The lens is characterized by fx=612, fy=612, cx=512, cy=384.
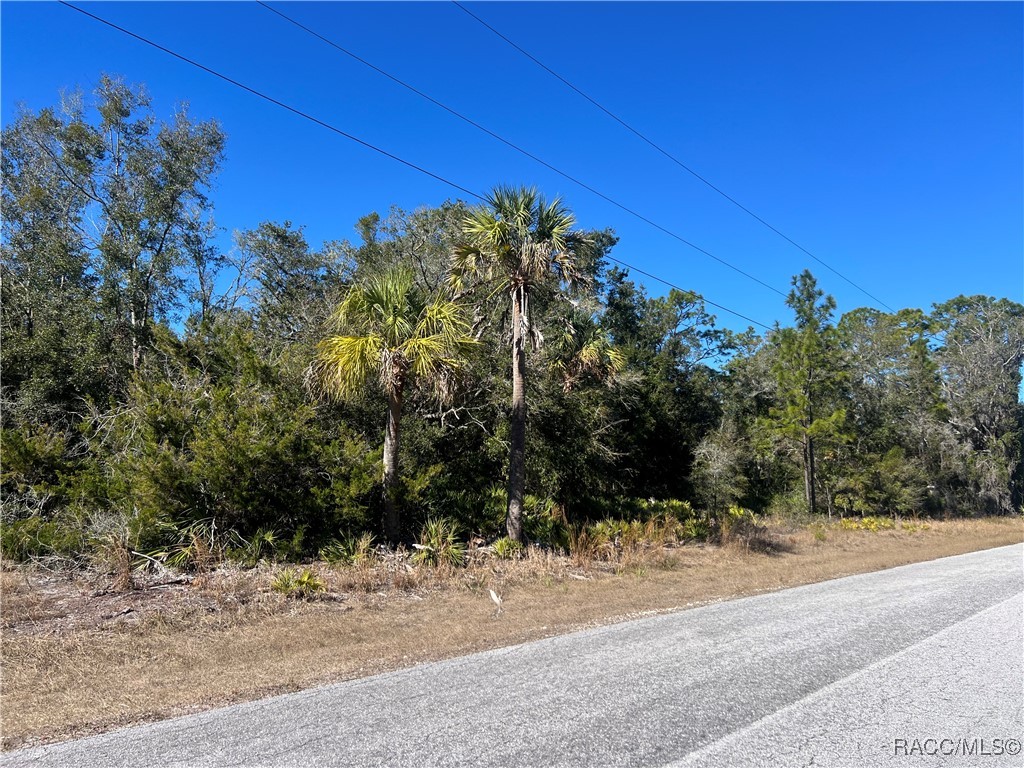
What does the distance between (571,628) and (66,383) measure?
50.8 ft

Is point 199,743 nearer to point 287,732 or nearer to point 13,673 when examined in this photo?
point 287,732

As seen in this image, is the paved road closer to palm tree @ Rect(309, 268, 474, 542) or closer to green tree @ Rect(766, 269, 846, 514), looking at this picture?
palm tree @ Rect(309, 268, 474, 542)

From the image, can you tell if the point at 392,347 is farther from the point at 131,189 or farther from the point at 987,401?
the point at 987,401

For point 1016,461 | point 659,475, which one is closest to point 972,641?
point 659,475

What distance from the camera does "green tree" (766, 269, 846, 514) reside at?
95.5 feet

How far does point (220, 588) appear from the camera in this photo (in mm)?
8508

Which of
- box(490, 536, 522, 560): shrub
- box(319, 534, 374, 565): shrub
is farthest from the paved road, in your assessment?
box(490, 536, 522, 560): shrub

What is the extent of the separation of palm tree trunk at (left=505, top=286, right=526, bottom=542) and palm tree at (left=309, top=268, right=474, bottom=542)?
1.23 m

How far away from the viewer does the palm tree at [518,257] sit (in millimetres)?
12602

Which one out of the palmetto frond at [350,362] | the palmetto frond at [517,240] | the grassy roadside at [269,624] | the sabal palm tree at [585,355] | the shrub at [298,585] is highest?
the palmetto frond at [517,240]

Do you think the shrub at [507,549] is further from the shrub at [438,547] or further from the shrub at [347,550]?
the shrub at [347,550]

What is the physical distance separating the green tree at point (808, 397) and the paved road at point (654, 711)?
946 inches

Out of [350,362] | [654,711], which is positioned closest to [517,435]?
[350,362]

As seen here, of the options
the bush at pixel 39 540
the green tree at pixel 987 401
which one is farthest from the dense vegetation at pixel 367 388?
the green tree at pixel 987 401
